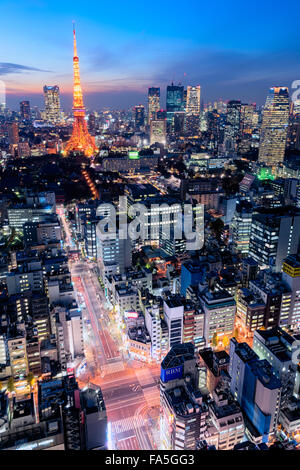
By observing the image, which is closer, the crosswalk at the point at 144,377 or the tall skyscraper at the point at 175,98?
the crosswalk at the point at 144,377

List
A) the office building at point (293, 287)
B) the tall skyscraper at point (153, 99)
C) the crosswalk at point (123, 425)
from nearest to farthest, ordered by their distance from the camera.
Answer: the crosswalk at point (123, 425), the office building at point (293, 287), the tall skyscraper at point (153, 99)

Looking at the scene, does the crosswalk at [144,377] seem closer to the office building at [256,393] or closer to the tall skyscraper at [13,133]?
the office building at [256,393]

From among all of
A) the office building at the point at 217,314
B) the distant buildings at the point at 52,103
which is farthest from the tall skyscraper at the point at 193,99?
the office building at the point at 217,314

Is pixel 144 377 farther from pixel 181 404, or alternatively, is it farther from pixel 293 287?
pixel 293 287

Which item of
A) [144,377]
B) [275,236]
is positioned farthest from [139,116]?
[144,377]

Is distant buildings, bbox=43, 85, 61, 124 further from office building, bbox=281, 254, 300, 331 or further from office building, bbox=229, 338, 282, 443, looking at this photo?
office building, bbox=229, 338, 282, 443

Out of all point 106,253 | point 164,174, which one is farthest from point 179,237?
point 164,174

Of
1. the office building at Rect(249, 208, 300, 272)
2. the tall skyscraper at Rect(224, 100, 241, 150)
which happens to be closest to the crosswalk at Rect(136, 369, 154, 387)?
the office building at Rect(249, 208, 300, 272)

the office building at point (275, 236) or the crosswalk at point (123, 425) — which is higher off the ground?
the office building at point (275, 236)
